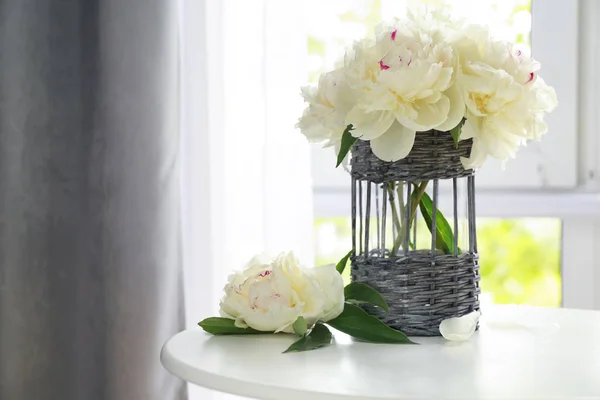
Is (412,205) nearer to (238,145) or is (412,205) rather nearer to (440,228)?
(440,228)

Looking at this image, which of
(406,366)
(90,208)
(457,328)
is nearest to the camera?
(406,366)

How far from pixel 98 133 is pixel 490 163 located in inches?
34.3

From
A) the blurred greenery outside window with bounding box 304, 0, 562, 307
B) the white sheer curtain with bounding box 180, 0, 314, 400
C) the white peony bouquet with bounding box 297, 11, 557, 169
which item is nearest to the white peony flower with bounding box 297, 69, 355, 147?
the white peony bouquet with bounding box 297, 11, 557, 169

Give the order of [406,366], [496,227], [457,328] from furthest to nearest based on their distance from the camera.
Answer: [496,227], [457,328], [406,366]

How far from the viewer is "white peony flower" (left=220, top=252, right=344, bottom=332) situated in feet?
2.67

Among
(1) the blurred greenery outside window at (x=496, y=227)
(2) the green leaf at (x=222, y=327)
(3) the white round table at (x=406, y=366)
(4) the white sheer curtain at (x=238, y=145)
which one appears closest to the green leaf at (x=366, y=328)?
(3) the white round table at (x=406, y=366)

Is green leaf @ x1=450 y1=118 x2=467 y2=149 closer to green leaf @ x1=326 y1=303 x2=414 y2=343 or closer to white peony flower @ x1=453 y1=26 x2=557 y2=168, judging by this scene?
white peony flower @ x1=453 y1=26 x2=557 y2=168

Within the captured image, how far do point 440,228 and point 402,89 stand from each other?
8.5 inches

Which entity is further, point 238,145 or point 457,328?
point 238,145

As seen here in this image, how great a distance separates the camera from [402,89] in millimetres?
766

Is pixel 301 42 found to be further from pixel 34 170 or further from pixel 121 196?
pixel 34 170

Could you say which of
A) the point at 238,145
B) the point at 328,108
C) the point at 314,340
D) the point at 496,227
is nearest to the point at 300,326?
the point at 314,340

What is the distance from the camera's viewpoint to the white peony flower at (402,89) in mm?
766

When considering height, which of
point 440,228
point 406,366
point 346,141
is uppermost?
point 346,141
